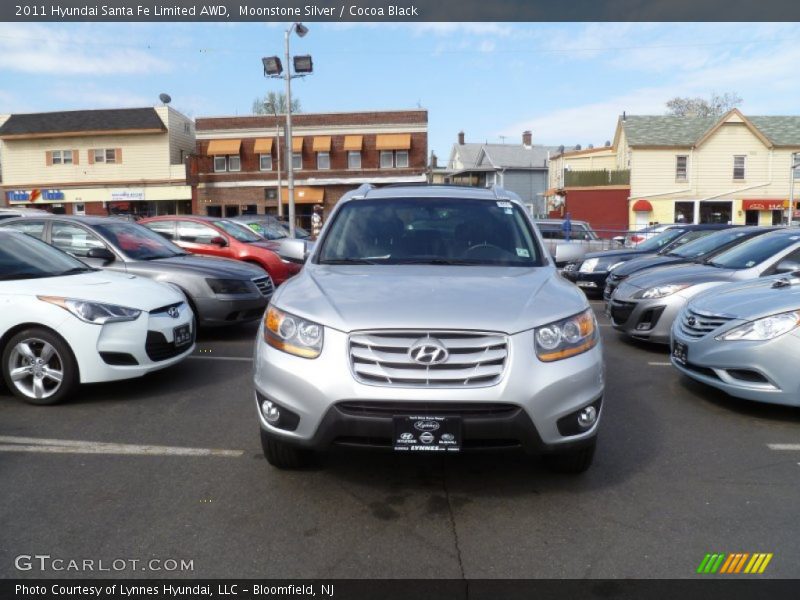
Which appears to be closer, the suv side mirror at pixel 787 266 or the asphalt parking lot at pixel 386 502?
the asphalt parking lot at pixel 386 502

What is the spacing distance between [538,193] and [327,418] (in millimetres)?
57841

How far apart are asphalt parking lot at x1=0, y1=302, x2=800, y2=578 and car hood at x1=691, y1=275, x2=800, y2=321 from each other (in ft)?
2.86

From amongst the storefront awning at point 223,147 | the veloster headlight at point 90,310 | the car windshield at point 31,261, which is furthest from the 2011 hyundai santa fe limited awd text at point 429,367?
the storefront awning at point 223,147

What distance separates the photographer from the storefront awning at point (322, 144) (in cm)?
4241

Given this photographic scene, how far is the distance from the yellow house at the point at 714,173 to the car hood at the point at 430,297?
37.8 meters

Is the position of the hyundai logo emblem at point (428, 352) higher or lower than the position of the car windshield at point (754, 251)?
lower

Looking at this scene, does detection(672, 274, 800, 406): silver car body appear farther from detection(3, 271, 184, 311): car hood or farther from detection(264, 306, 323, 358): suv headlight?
detection(3, 271, 184, 311): car hood

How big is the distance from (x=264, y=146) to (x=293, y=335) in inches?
1635

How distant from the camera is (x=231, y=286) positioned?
8.54m

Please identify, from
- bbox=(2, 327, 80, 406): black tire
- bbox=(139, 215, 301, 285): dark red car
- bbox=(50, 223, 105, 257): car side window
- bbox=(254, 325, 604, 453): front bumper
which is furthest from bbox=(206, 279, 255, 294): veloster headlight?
bbox=(254, 325, 604, 453): front bumper

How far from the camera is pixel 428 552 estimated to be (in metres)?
3.22

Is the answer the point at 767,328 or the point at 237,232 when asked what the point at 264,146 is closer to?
the point at 237,232

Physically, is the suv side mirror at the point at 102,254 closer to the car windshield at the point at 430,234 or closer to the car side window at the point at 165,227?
the car side window at the point at 165,227
